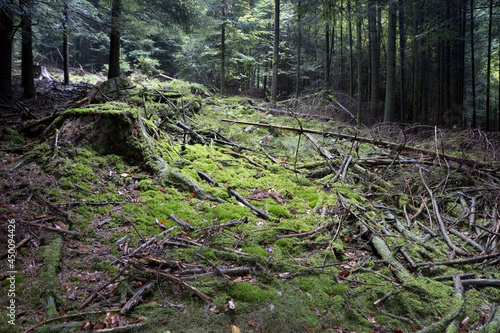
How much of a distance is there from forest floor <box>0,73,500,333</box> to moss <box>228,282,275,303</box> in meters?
0.02

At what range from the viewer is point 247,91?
24578 millimetres

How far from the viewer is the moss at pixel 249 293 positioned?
2.75 metres

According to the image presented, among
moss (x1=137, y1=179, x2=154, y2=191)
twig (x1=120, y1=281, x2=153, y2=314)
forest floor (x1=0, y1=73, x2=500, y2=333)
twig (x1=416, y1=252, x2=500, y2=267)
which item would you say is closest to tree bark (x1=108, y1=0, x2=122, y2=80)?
forest floor (x1=0, y1=73, x2=500, y2=333)

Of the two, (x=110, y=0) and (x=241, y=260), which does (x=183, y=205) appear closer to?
(x=241, y=260)

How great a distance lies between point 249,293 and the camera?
2.80m

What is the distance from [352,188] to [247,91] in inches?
792

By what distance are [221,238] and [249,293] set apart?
1.13 metres

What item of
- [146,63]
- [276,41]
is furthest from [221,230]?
[146,63]

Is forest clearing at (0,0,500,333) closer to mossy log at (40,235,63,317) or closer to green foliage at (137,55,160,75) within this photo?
mossy log at (40,235,63,317)

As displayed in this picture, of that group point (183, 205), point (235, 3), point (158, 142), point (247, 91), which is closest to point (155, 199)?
point (183, 205)

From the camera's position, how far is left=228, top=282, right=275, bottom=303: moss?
9.02 ft

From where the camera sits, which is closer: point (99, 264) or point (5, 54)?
point (99, 264)

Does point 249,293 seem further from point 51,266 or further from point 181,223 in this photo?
point 51,266

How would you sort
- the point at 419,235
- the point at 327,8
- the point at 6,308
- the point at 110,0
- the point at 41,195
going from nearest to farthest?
the point at 6,308
the point at 41,195
the point at 419,235
the point at 327,8
the point at 110,0
